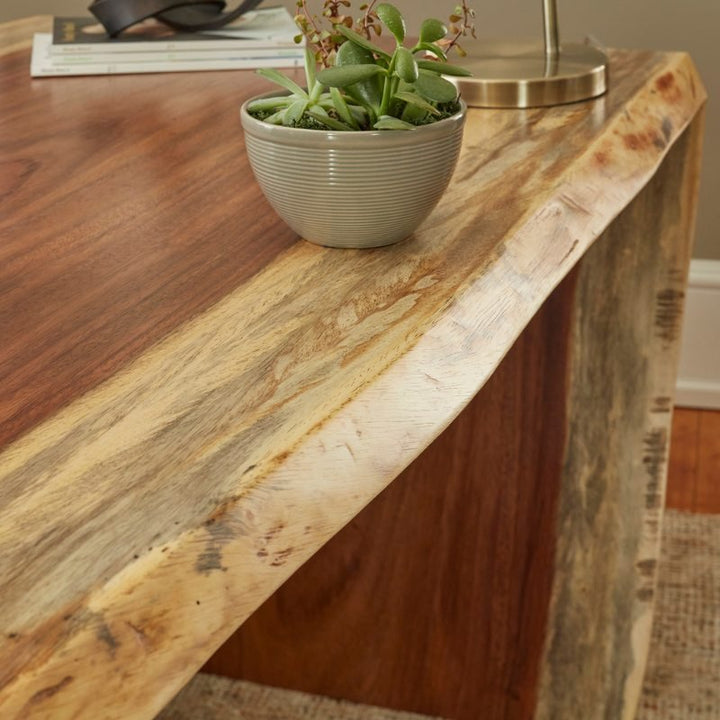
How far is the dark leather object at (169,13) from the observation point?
1.15 meters

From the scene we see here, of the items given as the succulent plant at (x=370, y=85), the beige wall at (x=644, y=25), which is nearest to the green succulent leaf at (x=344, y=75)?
the succulent plant at (x=370, y=85)

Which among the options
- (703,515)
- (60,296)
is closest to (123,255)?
(60,296)

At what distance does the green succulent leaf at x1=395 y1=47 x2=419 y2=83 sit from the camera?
0.54 m

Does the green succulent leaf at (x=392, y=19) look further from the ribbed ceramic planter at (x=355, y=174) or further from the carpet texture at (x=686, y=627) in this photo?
the carpet texture at (x=686, y=627)

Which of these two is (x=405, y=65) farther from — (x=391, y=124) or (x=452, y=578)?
(x=452, y=578)

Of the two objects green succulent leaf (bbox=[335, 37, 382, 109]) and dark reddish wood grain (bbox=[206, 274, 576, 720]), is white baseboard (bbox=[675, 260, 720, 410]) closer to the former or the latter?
dark reddish wood grain (bbox=[206, 274, 576, 720])

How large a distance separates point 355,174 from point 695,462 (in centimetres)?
132

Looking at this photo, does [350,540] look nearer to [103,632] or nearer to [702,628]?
[702,628]

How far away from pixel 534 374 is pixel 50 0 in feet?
3.74

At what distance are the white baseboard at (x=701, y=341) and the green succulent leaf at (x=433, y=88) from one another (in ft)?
4.27

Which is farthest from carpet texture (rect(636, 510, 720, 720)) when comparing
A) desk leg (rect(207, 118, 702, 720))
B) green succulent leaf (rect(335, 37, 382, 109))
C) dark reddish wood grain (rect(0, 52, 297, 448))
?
green succulent leaf (rect(335, 37, 382, 109))

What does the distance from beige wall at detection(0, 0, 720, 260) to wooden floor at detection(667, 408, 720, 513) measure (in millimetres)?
327

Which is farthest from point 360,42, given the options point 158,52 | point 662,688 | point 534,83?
point 662,688

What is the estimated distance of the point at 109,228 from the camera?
67 centimetres
